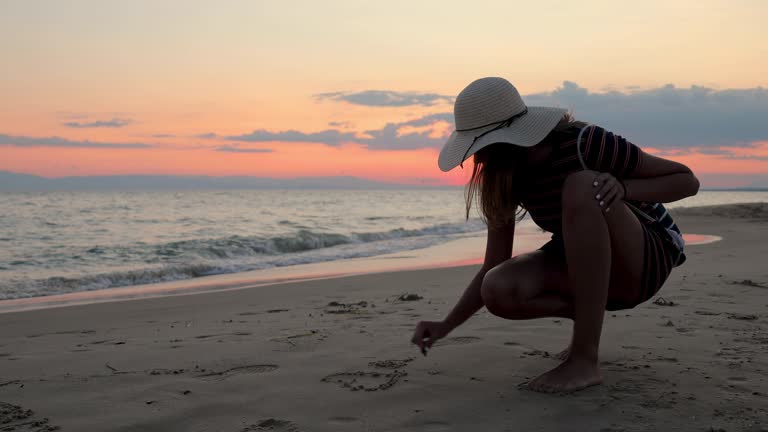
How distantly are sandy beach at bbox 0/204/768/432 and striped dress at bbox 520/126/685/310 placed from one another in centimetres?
45

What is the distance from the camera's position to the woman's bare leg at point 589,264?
222cm

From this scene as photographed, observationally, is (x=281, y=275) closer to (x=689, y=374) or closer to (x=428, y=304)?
(x=428, y=304)

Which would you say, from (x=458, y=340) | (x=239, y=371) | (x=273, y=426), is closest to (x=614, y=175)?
(x=458, y=340)

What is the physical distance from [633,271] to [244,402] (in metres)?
1.53

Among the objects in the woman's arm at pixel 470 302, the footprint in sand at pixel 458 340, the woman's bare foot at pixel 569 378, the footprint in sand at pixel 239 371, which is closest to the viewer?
the woman's bare foot at pixel 569 378

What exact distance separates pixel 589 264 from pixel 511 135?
54 centimetres

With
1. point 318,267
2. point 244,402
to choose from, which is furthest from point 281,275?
point 244,402

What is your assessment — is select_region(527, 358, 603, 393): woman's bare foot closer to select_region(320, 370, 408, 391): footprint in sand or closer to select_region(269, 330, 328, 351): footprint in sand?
select_region(320, 370, 408, 391): footprint in sand

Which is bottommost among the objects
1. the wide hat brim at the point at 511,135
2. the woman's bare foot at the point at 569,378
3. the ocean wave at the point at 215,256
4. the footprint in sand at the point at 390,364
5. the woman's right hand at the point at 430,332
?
the ocean wave at the point at 215,256

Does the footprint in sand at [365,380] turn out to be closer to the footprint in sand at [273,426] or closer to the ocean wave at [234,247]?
the footprint in sand at [273,426]

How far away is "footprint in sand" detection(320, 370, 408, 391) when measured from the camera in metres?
2.49

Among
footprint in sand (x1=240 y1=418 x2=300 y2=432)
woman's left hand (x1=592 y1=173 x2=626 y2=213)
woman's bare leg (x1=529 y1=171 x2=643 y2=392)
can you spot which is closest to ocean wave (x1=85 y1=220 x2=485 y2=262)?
footprint in sand (x1=240 y1=418 x2=300 y2=432)

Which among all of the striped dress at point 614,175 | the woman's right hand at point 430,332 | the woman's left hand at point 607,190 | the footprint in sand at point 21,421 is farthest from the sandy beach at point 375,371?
the woman's left hand at point 607,190

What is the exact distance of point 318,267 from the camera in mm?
9422
